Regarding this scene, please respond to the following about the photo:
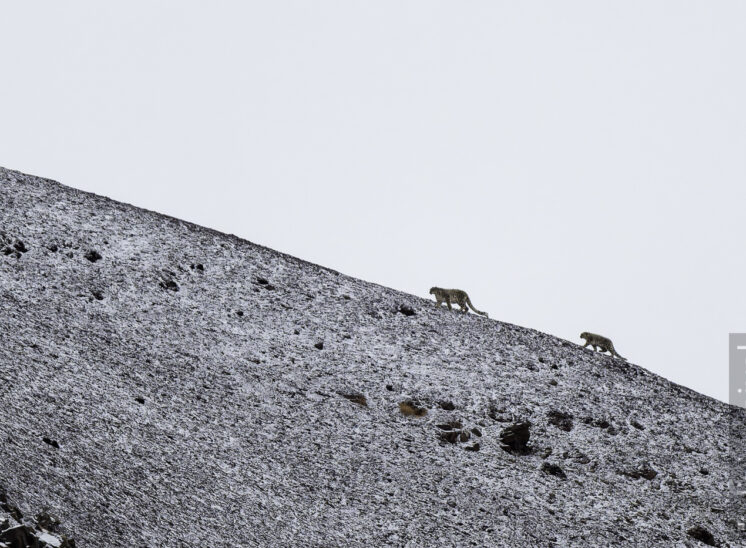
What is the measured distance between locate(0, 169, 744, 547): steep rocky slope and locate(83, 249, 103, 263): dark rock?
99 mm

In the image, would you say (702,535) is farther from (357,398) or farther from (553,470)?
(357,398)

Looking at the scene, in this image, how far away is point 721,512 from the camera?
Result: 2705 cm

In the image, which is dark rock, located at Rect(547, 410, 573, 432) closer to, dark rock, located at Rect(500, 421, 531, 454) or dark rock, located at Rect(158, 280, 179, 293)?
dark rock, located at Rect(500, 421, 531, 454)

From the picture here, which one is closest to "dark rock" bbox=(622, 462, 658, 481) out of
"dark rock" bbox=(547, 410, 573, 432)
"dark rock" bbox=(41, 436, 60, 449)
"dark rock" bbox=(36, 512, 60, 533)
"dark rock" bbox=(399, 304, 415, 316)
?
"dark rock" bbox=(547, 410, 573, 432)

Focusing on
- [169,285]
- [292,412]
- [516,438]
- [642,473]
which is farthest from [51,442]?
[642,473]

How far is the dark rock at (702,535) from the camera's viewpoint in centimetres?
2581

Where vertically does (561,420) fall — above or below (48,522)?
above

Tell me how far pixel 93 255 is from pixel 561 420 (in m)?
14.7

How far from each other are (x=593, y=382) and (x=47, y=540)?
18634 millimetres

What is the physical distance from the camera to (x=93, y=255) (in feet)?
104

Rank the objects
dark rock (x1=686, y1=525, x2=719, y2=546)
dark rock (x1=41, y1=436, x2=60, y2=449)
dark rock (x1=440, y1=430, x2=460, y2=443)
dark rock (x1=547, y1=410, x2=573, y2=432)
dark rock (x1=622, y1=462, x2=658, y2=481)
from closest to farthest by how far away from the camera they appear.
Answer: dark rock (x1=41, y1=436, x2=60, y2=449), dark rock (x1=686, y1=525, x2=719, y2=546), dark rock (x1=440, y1=430, x2=460, y2=443), dark rock (x1=622, y1=462, x2=658, y2=481), dark rock (x1=547, y1=410, x2=573, y2=432)

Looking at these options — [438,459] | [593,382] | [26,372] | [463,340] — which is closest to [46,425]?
[26,372]

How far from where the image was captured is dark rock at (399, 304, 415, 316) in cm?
3347

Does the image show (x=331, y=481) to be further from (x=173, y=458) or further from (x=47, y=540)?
(x=47, y=540)
